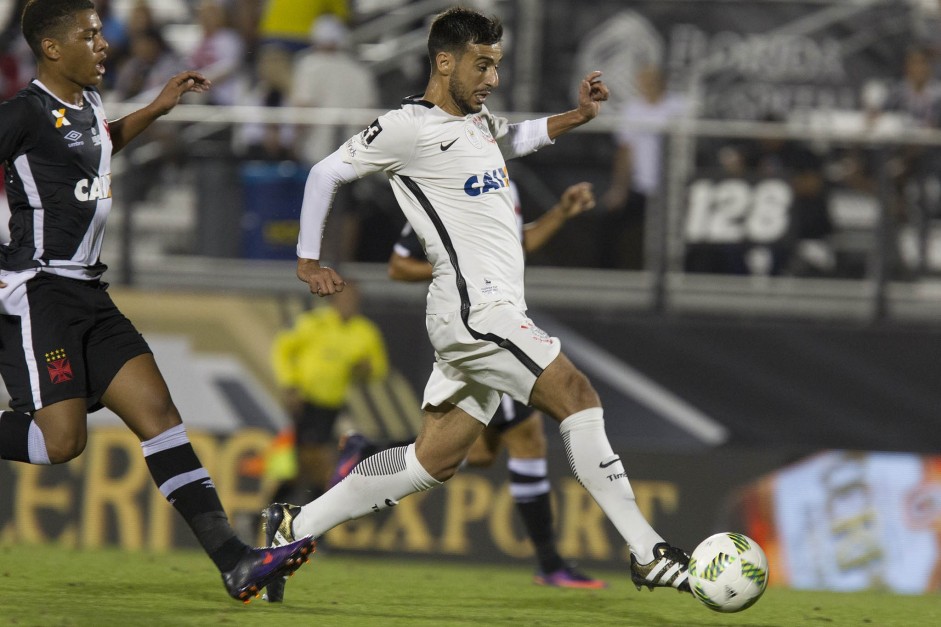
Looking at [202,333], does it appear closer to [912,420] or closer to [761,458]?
[761,458]

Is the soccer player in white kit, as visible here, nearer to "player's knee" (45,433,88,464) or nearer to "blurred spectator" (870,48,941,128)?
"player's knee" (45,433,88,464)

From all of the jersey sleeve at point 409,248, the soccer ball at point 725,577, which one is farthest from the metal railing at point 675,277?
the soccer ball at point 725,577

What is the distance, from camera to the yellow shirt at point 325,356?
1038 centimetres

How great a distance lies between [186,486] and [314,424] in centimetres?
493

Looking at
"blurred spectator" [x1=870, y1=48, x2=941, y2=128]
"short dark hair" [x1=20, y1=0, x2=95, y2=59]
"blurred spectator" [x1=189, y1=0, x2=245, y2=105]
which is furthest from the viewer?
"blurred spectator" [x1=189, y1=0, x2=245, y2=105]

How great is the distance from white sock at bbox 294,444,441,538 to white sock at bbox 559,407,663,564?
24.3 inches

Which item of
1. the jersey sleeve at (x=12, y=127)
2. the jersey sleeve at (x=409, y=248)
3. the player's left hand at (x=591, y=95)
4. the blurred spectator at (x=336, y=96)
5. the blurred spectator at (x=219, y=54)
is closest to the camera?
the jersey sleeve at (x=12, y=127)

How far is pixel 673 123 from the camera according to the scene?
34.4 feet

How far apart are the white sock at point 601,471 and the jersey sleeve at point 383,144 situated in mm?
1225

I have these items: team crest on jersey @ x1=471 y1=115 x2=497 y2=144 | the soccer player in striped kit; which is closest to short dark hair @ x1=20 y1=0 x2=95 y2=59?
the soccer player in striped kit

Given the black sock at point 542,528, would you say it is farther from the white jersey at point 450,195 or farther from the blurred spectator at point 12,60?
the blurred spectator at point 12,60

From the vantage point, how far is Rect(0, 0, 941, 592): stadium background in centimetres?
984

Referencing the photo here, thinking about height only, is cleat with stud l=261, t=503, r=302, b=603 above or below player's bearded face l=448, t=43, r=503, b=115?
below

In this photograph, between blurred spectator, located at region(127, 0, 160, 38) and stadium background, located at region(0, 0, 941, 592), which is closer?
stadium background, located at region(0, 0, 941, 592)
